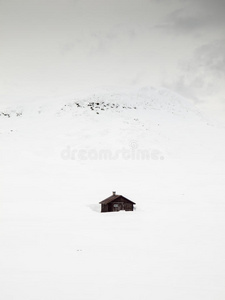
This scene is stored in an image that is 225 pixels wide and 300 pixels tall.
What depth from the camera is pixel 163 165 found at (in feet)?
151

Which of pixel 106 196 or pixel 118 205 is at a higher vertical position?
pixel 106 196

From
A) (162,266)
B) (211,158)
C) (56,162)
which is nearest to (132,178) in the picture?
(56,162)

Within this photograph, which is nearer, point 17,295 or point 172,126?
point 17,295

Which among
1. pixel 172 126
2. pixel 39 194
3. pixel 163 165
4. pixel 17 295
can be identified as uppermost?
pixel 172 126

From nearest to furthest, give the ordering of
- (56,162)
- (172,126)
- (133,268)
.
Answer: (133,268), (56,162), (172,126)

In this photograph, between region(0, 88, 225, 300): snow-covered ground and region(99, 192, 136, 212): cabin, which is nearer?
region(0, 88, 225, 300): snow-covered ground

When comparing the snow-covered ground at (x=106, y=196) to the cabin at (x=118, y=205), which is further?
the cabin at (x=118, y=205)

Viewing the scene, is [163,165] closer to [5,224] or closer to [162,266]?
[5,224]

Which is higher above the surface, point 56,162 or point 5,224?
point 56,162

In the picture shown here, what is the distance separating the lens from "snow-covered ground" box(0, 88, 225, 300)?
12695mm

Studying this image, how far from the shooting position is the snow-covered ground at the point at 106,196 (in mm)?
12695

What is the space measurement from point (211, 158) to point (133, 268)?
133ft

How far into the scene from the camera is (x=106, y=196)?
3225 cm

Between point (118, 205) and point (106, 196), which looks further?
point (106, 196)
